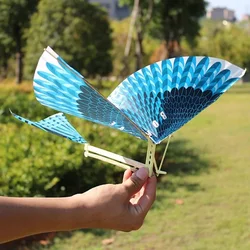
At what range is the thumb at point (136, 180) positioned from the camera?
1271 millimetres

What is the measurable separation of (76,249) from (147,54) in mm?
37404

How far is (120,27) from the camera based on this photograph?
3928cm

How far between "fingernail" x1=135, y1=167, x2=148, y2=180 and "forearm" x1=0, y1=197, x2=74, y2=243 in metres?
0.18

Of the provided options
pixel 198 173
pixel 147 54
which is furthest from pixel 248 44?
pixel 198 173

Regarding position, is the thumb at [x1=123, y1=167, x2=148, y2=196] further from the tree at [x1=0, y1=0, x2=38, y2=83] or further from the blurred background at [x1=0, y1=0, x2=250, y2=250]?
the tree at [x1=0, y1=0, x2=38, y2=83]

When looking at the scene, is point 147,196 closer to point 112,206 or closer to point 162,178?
point 112,206

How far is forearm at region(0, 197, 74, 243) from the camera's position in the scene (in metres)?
1.15

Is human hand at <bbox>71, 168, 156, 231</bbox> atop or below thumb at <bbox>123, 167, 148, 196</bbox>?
below

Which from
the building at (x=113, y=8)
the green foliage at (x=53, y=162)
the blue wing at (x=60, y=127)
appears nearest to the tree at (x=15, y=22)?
the green foliage at (x=53, y=162)

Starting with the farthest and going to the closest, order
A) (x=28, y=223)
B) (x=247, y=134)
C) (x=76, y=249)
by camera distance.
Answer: (x=247, y=134)
(x=76, y=249)
(x=28, y=223)

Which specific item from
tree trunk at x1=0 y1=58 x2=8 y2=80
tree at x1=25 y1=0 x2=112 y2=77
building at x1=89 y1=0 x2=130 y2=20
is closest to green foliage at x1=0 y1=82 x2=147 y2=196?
tree at x1=25 y1=0 x2=112 y2=77

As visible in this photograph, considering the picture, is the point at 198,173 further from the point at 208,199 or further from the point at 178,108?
the point at 178,108

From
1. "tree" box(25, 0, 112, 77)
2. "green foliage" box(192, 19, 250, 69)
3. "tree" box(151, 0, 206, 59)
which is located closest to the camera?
"tree" box(25, 0, 112, 77)

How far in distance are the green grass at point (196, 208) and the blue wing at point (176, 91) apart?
249cm
